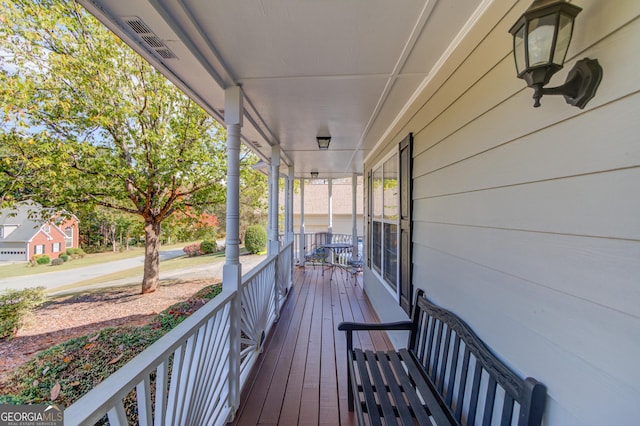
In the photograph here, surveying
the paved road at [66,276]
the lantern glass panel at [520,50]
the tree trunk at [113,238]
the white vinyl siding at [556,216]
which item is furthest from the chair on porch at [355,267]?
the tree trunk at [113,238]

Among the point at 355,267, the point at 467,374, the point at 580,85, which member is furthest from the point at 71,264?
the point at 580,85

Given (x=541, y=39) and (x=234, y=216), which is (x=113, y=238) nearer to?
(x=234, y=216)

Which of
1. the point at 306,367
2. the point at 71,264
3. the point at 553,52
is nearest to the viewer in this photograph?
the point at 553,52

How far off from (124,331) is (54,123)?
4.16 meters

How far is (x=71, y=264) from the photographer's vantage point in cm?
753

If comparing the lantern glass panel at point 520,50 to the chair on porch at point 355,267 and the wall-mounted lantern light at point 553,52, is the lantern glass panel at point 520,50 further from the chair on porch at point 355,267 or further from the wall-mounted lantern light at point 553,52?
the chair on porch at point 355,267

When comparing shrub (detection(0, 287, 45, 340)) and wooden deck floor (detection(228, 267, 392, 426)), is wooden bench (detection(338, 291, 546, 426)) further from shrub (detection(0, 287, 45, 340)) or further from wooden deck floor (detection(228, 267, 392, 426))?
shrub (detection(0, 287, 45, 340))

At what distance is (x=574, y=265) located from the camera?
82 cm

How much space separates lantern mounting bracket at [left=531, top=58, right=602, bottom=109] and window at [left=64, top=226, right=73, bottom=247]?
8.86 metres

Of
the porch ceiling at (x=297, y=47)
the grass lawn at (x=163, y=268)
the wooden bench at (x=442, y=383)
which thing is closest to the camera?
the wooden bench at (x=442, y=383)

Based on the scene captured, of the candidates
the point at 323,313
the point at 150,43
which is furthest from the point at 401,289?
the point at 150,43

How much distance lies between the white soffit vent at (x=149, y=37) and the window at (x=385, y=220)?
227cm

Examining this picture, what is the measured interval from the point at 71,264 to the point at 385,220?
931 cm

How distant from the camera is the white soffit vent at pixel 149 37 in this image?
1325 millimetres
